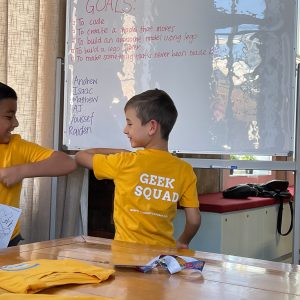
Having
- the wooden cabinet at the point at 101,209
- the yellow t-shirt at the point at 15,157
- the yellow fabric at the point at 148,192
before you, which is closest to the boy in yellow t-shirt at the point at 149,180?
the yellow fabric at the point at 148,192

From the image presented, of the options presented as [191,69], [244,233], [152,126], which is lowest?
[244,233]

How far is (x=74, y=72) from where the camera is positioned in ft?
8.34

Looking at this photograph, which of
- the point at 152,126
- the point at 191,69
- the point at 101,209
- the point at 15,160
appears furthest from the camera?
the point at 101,209

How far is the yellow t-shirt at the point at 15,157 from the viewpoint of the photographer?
186cm

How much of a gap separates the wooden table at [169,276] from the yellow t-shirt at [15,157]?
2.17 feet

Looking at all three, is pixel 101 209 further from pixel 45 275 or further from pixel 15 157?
pixel 45 275

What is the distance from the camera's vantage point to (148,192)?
1523 mm

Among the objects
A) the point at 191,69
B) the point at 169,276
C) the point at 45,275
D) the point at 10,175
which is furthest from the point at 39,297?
the point at 191,69

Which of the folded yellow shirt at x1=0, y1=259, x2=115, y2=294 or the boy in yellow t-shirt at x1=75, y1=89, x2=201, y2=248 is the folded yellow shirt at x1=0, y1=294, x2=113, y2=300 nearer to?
the folded yellow shirt at x1=0, y1=259, x2=115, y2=294

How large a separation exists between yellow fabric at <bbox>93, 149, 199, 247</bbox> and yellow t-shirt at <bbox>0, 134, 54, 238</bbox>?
463mm

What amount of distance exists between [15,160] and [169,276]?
1.18 metres

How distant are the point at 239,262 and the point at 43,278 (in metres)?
0.46

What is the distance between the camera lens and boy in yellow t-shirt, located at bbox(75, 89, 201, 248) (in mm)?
1512

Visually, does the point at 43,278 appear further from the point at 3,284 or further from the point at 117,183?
the point at 117,183
